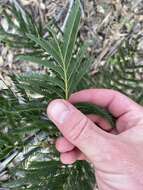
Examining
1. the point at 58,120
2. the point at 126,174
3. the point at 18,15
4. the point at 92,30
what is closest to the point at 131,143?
the point at 126,174

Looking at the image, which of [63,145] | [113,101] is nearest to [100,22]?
[113,101]

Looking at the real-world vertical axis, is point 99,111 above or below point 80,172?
above

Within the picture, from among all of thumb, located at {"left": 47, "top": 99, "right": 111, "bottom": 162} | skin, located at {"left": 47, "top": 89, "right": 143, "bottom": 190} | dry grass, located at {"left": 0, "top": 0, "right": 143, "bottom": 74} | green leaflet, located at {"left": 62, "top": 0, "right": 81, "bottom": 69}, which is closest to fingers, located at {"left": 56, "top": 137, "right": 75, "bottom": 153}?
skin, located at {"left": 47, "top": 89, "right": 143, "bottom": 190}

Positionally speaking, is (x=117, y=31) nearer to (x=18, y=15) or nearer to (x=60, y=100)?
(x=18, y=15)

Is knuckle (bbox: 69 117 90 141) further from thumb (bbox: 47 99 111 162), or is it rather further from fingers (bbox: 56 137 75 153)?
fingers (bbox: 56 137 75 153)

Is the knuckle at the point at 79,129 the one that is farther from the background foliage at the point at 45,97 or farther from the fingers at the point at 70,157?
the fingers at the point at 70,157

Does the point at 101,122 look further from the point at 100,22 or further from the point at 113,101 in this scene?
the point at 100,22

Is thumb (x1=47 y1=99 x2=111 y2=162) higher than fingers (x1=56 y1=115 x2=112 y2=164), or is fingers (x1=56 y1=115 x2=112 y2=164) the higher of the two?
thumb (x1=47 y1=99 x2=111 y2=162)
